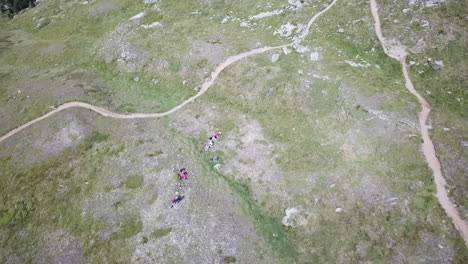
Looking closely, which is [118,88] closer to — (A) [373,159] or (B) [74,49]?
(B) [74,49]

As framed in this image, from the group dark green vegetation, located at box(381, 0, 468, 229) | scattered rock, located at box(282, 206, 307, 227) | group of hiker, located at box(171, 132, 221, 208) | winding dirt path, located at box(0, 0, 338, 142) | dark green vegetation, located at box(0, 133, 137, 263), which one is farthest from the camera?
winding dirt path, located at box(0, 0, 338, 142)

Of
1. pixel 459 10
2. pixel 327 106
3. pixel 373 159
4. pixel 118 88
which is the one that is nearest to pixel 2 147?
pixel 118 88

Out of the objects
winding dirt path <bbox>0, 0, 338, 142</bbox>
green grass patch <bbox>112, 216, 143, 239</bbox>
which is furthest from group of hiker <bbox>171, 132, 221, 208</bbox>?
winding dirt path <bbox>0, 0, 338, 142</bbox>

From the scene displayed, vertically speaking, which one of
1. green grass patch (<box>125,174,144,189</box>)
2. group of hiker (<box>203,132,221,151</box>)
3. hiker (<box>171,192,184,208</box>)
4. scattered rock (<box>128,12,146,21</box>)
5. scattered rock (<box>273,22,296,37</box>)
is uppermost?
scattered rock (<box>128,12,146,21</box>)

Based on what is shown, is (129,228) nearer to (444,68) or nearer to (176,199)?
(176,199)

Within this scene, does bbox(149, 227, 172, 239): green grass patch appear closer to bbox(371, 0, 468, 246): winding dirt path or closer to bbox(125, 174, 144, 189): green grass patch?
bbox(125, 174, 144, 189): green grass patch

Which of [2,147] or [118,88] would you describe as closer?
[2,147]

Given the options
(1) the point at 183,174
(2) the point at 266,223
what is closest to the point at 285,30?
(1) the point at 183,174
